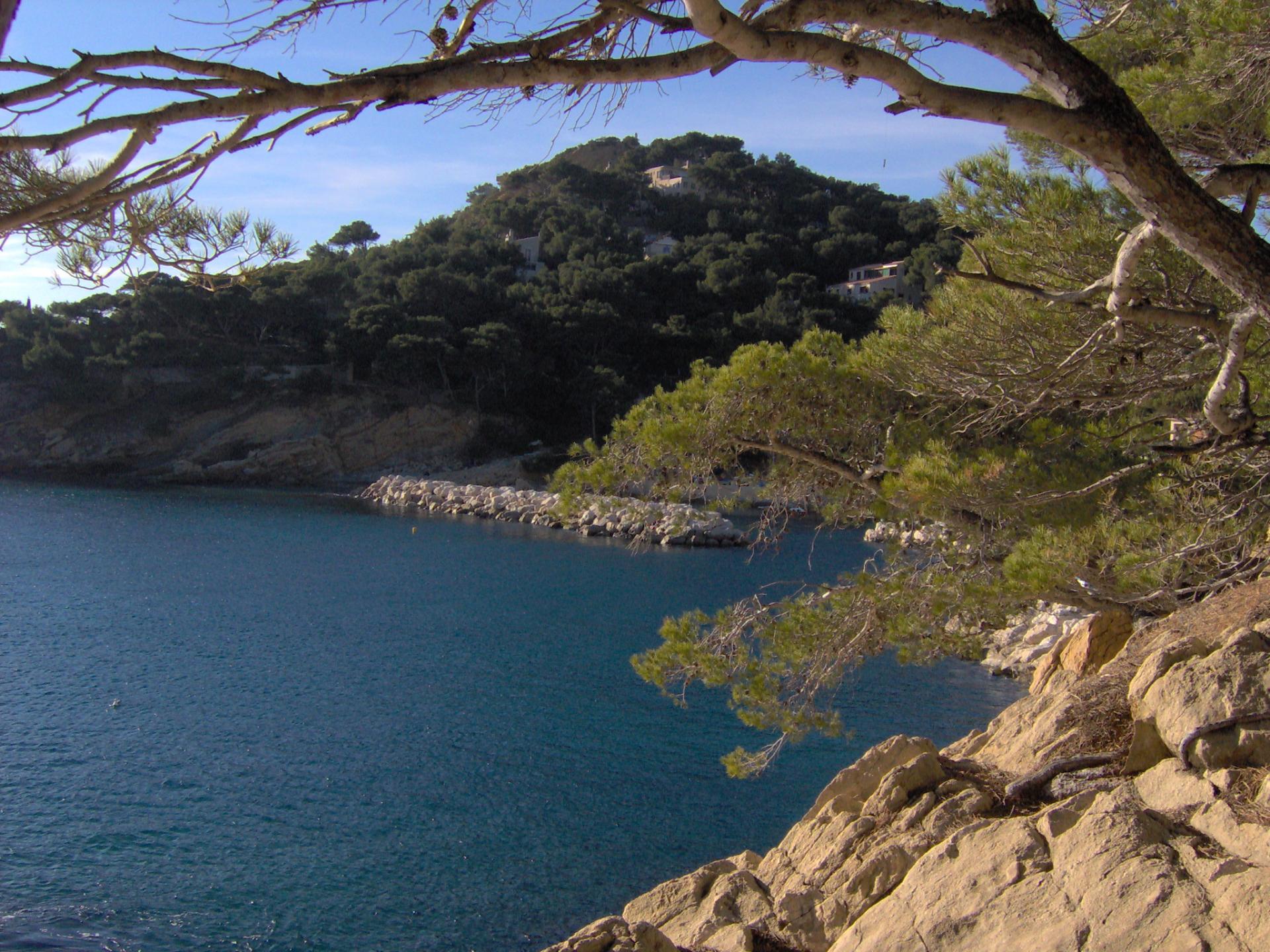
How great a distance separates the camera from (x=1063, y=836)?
127 inches

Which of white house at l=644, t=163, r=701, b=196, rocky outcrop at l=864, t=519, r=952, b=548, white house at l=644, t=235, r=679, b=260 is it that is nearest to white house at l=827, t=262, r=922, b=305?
white house at l=644, t=235, r=679, b=260

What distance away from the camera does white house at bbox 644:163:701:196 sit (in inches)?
2291

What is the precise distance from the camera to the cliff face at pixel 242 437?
124ft

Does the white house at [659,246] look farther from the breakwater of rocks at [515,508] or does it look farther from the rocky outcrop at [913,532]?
the rocky outcrop at [913,532]

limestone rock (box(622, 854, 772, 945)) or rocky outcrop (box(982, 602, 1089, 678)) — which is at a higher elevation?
limestone rock (box(622, 854, 772, 945))

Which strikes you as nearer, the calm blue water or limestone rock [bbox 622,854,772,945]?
limestone rock [bbox 622,854,772,945]

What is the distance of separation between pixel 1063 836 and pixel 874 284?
126 ft

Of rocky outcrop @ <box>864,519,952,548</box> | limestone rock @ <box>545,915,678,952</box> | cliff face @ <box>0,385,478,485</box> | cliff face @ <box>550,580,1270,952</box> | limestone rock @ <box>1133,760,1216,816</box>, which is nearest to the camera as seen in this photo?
cliff face @ <box>550,580,1270,952</box>

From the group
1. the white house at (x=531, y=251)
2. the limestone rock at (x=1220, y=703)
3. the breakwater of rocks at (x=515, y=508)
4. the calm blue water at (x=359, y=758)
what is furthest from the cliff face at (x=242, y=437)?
the limestone rock at (x=1220, y=703)

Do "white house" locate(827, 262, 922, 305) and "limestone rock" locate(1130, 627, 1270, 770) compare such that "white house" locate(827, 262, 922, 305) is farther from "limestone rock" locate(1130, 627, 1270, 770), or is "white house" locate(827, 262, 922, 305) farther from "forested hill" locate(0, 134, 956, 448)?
"limestone rock" locate(1130, 627, 1270, 770)

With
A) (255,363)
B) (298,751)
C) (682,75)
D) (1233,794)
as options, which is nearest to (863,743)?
(298,751)

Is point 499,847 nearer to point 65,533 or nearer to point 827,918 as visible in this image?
point 827,918

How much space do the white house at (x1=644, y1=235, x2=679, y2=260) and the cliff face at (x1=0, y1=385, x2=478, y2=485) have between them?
14343 mm

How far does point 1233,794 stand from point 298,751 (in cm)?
890
